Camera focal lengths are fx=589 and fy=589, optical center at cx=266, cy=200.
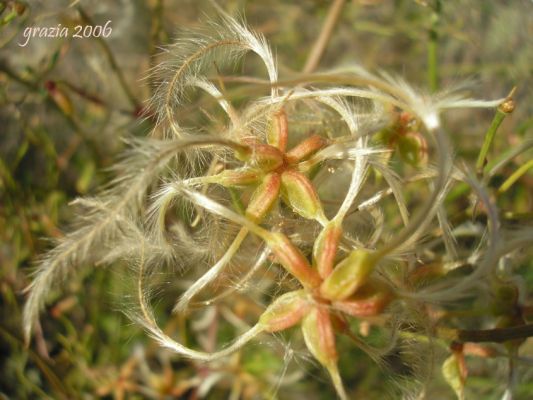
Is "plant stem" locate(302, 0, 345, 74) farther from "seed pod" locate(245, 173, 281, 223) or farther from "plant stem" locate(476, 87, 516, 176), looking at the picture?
"seed pod" locate(245, 173, 281, 223)

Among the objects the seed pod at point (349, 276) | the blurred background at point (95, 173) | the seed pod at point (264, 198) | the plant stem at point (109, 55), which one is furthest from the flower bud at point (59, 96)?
the seed pod at point (349, 276)

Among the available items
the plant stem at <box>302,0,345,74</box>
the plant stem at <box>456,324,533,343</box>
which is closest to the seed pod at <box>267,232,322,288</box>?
the plant stem at <box>456,324,533,343</box>

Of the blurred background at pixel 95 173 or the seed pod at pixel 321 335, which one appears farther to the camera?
the blurred background at pixel 95 173

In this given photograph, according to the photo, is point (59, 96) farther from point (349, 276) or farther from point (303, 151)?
point (349, 276)

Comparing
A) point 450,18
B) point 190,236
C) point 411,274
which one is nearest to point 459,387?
point 411,274

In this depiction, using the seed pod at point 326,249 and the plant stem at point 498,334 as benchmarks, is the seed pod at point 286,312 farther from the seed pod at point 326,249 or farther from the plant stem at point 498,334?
the plant stem at point 498,334

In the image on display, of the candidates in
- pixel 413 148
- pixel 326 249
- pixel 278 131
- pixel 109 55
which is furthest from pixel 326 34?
pixel 326 249

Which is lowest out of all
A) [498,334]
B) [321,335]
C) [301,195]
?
[498,334]

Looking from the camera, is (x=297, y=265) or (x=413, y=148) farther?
(x=413, y=148)
